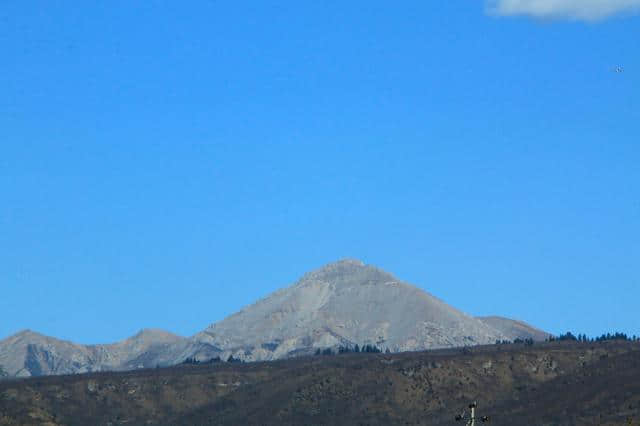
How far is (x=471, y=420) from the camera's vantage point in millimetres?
113500

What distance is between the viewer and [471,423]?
114m

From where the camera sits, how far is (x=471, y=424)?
375 feet

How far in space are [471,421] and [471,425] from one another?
115 centimetres

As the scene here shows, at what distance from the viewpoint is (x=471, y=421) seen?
114m

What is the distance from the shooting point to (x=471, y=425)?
115 m

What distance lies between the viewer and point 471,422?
113625 mm

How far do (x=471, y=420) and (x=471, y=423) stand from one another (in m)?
0.46

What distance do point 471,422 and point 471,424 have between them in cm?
67

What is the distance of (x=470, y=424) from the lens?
375 ft

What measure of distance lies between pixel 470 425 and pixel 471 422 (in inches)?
44.1

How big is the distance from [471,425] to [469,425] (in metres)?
0.57

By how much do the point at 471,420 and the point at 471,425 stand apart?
46.4 inches

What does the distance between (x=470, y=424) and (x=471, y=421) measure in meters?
1.00
